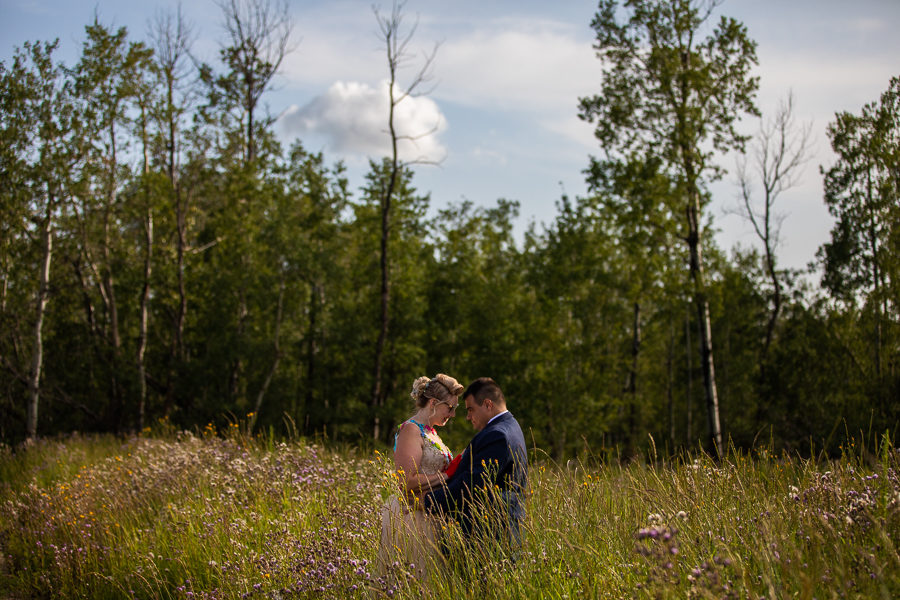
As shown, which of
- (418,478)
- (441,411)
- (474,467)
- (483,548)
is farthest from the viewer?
(441,411)

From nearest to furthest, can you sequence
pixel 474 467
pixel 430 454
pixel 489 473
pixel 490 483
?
pixel 490 483
pixel 489 473
pixel 474 467
pixel 430 454

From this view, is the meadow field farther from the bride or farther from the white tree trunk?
the white tree trunk

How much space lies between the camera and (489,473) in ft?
14.0

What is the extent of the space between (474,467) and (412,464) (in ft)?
2.35

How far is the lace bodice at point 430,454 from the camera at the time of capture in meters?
5.14

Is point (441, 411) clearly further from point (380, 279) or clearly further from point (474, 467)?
point (380, 279)

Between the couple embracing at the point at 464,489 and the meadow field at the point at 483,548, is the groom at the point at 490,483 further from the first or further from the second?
the meadow field at the point at 483,548

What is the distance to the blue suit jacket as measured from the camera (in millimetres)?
4262

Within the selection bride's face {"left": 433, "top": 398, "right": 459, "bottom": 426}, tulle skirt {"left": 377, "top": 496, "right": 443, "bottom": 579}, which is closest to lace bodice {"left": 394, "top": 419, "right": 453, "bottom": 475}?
bride's face {"left": 433, "top": 398, "right": 459, "bottom": 426}

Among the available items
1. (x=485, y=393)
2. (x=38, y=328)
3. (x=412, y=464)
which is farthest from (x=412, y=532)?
(x=38, y=328)

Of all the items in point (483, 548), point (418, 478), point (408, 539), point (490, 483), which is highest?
point (490, 483)

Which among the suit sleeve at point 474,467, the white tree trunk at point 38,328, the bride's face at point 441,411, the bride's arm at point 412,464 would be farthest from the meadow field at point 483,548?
the white tree trunk at point 38,328

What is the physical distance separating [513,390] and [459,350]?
282 centimetres

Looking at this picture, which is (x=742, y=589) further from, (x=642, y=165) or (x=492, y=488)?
(x=642, y=165)
